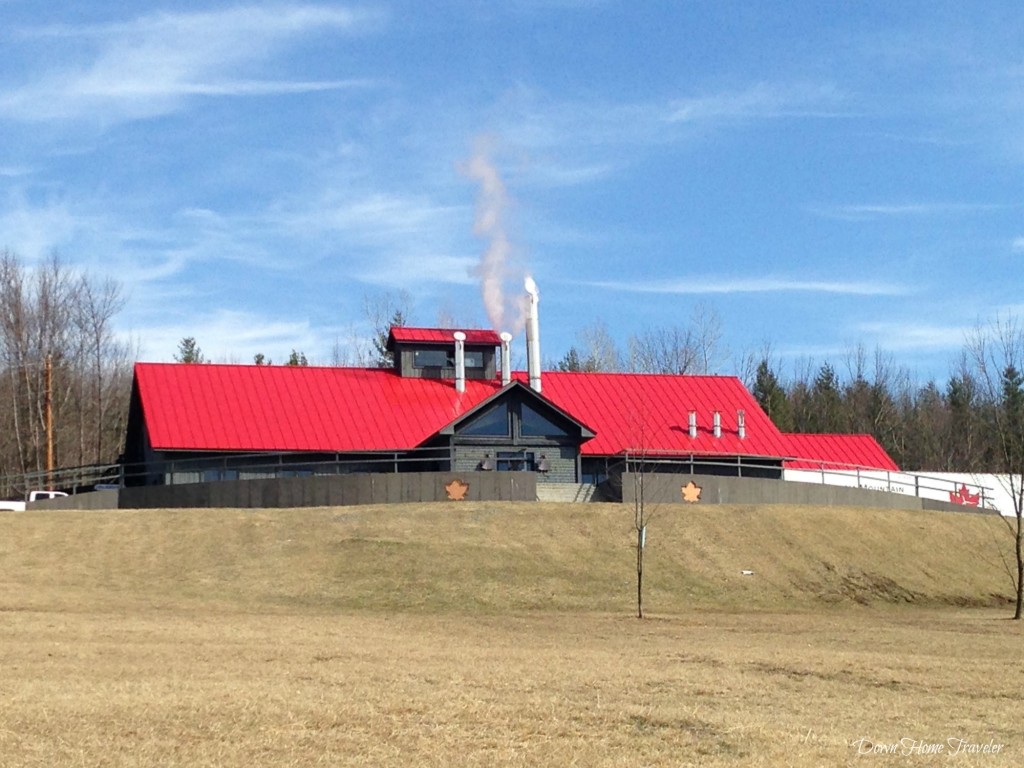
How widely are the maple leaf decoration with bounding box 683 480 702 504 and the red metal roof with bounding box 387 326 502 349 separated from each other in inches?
551

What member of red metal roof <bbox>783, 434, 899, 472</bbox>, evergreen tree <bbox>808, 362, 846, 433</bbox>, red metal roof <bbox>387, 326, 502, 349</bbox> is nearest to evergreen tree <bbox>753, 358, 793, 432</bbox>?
evergreen tree <bbox>808, 362, 846, 433</bbox>

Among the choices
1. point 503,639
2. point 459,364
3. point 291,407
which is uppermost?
point 459,364

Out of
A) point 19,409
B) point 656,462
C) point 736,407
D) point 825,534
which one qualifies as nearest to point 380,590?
point 825,534

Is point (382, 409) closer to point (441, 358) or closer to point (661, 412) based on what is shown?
point (441, 358)

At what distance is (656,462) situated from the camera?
48.9 metres

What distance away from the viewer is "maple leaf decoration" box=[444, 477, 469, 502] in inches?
1652

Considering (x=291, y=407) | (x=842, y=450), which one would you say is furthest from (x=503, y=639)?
(x=842, y=450)

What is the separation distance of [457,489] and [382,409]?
10.1 m

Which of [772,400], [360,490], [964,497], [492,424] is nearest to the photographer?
[360,490]

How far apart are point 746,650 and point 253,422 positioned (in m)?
30.7

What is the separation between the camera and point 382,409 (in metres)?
51.2

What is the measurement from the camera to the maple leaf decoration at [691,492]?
142 feet

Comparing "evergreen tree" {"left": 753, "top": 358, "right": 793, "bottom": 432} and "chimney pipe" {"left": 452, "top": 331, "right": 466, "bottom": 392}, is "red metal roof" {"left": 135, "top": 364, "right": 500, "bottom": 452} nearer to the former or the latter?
"chimney pipe" {"left": 452, "top": 331, "right": 466, "bottom": 392}

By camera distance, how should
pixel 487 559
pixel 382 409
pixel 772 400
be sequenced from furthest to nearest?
pixel 772 400 → pixel 382 409 → pixel 487 559
